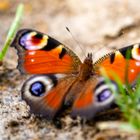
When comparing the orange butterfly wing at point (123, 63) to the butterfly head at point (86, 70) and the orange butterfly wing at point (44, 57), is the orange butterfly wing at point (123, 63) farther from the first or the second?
the orange butterfly wing at point (44, 57)

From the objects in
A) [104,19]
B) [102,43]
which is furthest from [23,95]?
[104,19]

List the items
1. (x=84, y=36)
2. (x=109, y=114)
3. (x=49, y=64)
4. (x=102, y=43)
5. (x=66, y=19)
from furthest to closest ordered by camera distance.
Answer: (x=66, y=19) < (x=84, y=36) < (x=102, y=43) < (x=49, y=64) < (x=109, y=114)

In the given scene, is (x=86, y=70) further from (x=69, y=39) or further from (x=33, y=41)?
(x=69, y=39)

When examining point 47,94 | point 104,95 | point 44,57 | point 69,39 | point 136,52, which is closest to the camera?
point 104,95

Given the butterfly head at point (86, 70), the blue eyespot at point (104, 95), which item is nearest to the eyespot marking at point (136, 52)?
the butterfly head at point (86, 70)

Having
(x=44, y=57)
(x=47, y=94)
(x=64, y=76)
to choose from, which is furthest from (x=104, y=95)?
(x=44, y=57)

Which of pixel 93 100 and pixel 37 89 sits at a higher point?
pixel 37 89

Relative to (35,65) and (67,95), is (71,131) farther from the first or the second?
(35,65)
